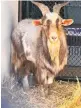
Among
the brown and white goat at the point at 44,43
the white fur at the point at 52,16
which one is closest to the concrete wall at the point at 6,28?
the brown and white goat at the point at 44,43

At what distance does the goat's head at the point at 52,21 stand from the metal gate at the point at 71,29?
23 mm

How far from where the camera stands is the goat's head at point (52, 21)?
5.77 feet

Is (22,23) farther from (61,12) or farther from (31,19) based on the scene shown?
(61,12)

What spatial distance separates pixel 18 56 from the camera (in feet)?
5.99

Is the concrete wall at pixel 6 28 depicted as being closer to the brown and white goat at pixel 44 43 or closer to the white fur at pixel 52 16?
the brown and white goat at pixel 44 43

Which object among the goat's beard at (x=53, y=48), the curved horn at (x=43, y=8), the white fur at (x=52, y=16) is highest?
the curved horn at (x=43, y=8)

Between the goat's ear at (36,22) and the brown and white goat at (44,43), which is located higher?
the goat's ear at (36,22)

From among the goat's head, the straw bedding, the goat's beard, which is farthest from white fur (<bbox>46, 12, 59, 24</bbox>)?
the straw bedding

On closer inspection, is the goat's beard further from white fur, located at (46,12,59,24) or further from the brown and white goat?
white fur, located at (46,12,59,24)

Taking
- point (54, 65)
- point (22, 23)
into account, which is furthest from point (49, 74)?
point (22, 23)

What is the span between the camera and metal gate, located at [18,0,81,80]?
5.84ft

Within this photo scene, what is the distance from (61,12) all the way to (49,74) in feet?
1.15

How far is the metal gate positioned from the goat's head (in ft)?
0.07

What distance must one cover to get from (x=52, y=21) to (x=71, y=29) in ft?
→ 0.38
